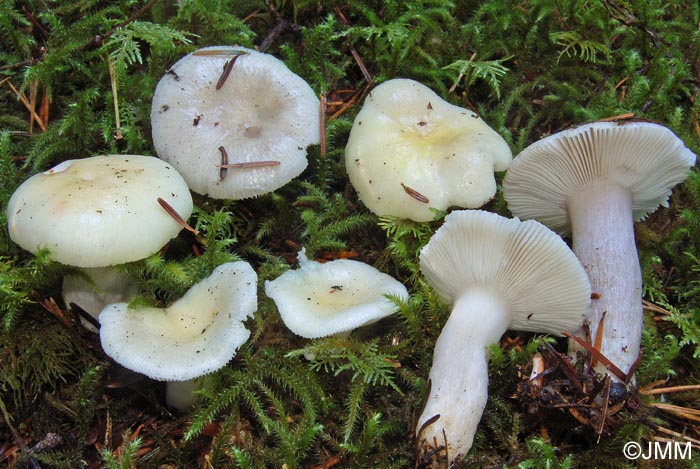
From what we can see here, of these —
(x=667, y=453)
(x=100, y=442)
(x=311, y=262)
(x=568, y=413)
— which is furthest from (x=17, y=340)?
(x=667, y=453)

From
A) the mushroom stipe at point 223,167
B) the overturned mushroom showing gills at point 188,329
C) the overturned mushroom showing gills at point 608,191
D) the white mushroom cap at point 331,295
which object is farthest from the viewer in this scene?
the mushroom stipe at point 223,167

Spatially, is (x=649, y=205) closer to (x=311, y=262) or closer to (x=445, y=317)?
(x=445, y=317)

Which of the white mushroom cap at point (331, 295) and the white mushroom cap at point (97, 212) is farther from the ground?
the white mushroom cap at point (97, 212)

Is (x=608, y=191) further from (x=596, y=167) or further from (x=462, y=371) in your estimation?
(x=462, y=371)

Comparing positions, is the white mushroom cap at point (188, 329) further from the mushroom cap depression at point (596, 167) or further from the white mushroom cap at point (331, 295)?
the mushroom cap depression at point (596, 167)

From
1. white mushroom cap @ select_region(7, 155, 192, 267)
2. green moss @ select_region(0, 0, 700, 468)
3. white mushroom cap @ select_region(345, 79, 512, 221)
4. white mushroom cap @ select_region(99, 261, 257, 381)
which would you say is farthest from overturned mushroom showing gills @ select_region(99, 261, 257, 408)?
white mushroom cap @ select_region(345, 79, 512, 221)

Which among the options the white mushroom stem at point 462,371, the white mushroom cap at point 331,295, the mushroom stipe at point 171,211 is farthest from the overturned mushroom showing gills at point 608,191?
the mushroom stipe at point 171,211

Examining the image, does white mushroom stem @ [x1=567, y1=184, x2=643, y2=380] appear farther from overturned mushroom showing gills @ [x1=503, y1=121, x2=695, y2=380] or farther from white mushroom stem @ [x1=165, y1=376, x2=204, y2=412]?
white mushroom stem @ [x1=165, y1=376, x2=204, y2=412]

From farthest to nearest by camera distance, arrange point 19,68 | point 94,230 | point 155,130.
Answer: point 19,68 → point 155,130 → point 94,230

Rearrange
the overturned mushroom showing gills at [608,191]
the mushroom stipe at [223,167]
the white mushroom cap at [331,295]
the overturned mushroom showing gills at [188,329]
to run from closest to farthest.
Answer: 1. the overturned mushroom showing gills at [188,329]
2. the white mushroom cap at [331,295]
3. the overturned mushroom showing gills at [608,191]
4. the mushroom stipe at [223,167]
